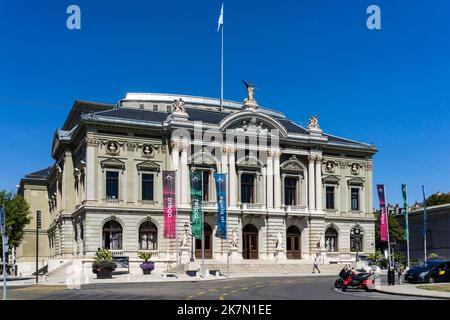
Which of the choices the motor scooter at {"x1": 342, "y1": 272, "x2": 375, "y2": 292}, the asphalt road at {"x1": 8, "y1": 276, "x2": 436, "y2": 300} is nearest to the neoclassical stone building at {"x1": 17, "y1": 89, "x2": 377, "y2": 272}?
the asphalt road at {"x1": 8, "y1": 276, "x2": 436, "y2": 300}

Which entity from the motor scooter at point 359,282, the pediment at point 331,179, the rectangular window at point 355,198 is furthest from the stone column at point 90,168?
the motor scooter at point 359,282

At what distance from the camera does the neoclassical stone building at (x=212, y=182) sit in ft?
211

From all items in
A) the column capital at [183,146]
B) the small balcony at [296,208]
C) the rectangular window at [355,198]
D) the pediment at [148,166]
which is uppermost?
the column capital at [183,146]

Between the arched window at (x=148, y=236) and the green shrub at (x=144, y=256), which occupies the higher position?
the arched window at (x=148, y=236)

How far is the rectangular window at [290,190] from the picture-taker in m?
73.5

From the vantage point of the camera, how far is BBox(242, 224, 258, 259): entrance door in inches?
2739

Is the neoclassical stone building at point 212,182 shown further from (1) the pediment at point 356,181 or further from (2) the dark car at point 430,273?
(2) the dark car at point 430,273

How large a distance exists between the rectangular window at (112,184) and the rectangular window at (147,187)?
9.44 feet

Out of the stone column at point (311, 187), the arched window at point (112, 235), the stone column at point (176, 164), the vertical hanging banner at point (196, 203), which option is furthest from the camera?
the stone column at point (311, 187)

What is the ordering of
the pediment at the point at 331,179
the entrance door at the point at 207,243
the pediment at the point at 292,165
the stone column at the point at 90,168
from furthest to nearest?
the pediment at the point at 331,179
the pediment at the point at 292,165
the entrance door at the point at 207,243
the stone column at the point at 90,168

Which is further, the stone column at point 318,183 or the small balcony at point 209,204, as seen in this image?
the stone column at point 318,183

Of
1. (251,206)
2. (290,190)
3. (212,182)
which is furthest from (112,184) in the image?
(290,190)
